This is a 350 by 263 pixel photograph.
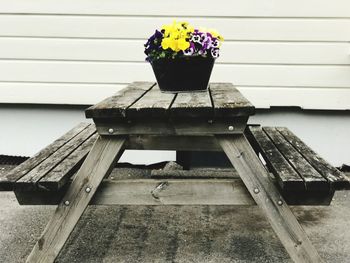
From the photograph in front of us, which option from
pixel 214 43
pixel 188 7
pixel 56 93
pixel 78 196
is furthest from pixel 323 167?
pixel 56 93

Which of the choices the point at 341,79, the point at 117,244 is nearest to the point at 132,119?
the point at 117,244

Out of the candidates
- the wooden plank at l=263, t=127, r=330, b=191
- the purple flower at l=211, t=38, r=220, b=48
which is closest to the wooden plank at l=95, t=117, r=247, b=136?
the wooden plank at l=263, t=127, r=330, b=191

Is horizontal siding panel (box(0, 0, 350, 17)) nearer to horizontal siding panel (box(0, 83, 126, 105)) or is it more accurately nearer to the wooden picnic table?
horizontal siding panel (box(0, 83, 126, 105))

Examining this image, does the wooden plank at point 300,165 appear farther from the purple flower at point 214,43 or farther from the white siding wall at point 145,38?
the white siding wall at point 145,38

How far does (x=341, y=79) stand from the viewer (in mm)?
3799

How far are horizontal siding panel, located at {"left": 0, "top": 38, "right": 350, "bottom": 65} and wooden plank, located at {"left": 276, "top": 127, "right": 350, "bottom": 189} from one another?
1073mm

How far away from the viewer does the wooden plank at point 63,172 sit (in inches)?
81.3

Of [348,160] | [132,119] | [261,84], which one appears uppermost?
[132,119]

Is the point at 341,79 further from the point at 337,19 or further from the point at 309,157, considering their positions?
the point at 309,157

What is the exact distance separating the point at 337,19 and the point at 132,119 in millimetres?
2356

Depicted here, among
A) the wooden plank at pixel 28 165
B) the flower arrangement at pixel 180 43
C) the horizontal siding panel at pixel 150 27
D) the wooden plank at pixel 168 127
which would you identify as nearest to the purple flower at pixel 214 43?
the flower arrangement at pixel 180 43

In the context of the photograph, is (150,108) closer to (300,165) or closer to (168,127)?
(168,127)

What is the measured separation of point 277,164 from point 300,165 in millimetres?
113

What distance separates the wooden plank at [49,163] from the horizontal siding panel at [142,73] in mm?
926
